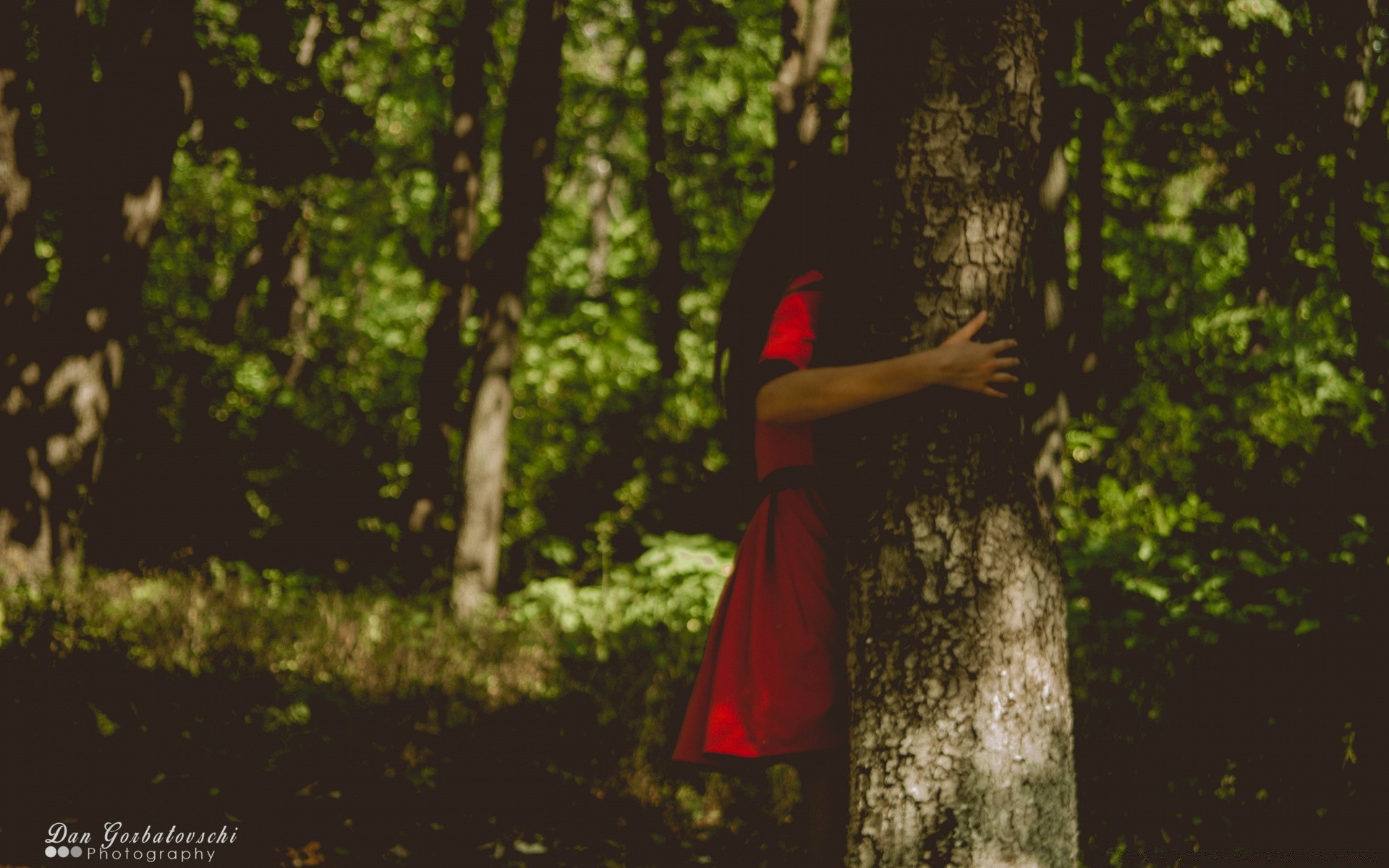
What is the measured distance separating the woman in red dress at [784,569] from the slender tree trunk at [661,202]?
9298 mm

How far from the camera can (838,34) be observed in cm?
1270

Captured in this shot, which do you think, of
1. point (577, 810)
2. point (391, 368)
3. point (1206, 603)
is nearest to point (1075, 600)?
point (1206, 603)

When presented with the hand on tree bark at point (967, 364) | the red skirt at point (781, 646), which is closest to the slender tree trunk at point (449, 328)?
the red skirt at point (781, 646)

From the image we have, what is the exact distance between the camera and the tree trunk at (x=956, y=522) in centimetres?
246

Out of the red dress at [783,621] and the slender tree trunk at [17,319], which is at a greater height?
the slender tree trunk at [17,319]

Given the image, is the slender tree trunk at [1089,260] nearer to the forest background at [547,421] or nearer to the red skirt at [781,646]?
the forest background at [547,421]

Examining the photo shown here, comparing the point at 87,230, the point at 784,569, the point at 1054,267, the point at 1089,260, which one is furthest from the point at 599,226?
the point at 784,569

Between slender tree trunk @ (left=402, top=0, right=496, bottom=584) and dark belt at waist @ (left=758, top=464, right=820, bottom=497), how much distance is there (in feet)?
28.1

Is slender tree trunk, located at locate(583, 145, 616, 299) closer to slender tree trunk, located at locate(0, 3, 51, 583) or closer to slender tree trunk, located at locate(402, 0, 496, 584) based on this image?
slender tree trunk, located at locate(402, 0, 496, 584)

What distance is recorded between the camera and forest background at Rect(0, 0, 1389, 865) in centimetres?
439

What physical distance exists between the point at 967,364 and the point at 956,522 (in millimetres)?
357

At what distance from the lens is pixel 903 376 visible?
237 cm

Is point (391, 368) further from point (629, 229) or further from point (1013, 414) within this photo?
point (1013, 414)

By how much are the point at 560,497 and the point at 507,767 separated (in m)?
6.86
